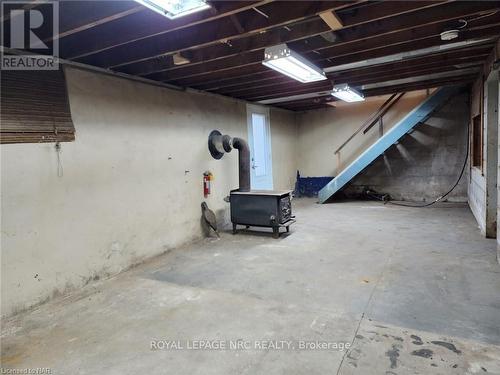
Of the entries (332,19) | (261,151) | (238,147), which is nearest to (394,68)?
(332,19)

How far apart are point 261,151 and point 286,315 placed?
496 centimetres

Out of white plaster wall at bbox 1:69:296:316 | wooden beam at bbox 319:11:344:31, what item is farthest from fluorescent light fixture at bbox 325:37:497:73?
white plaster wall at bbox 1:69:296:316

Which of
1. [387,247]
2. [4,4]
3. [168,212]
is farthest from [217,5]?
[387,247]

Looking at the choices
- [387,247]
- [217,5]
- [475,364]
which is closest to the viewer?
[475,364]

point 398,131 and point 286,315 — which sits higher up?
point 398,131

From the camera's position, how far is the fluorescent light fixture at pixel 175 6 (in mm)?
1894

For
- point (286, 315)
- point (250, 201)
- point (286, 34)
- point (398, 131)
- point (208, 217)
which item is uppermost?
point (286, 34)

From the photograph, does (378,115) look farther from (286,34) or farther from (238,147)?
(286,34)

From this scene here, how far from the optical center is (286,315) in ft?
7.95

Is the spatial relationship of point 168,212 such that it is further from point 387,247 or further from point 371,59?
point 371,59

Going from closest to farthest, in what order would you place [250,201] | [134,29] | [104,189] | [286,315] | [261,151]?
[286,315] < [134,29] < [104,189] < [250,201] < [261,151]

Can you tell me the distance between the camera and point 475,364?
1775 mm

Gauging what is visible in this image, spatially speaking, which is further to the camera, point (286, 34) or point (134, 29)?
point (286, 34)

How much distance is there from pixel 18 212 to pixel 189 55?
2193 mm
